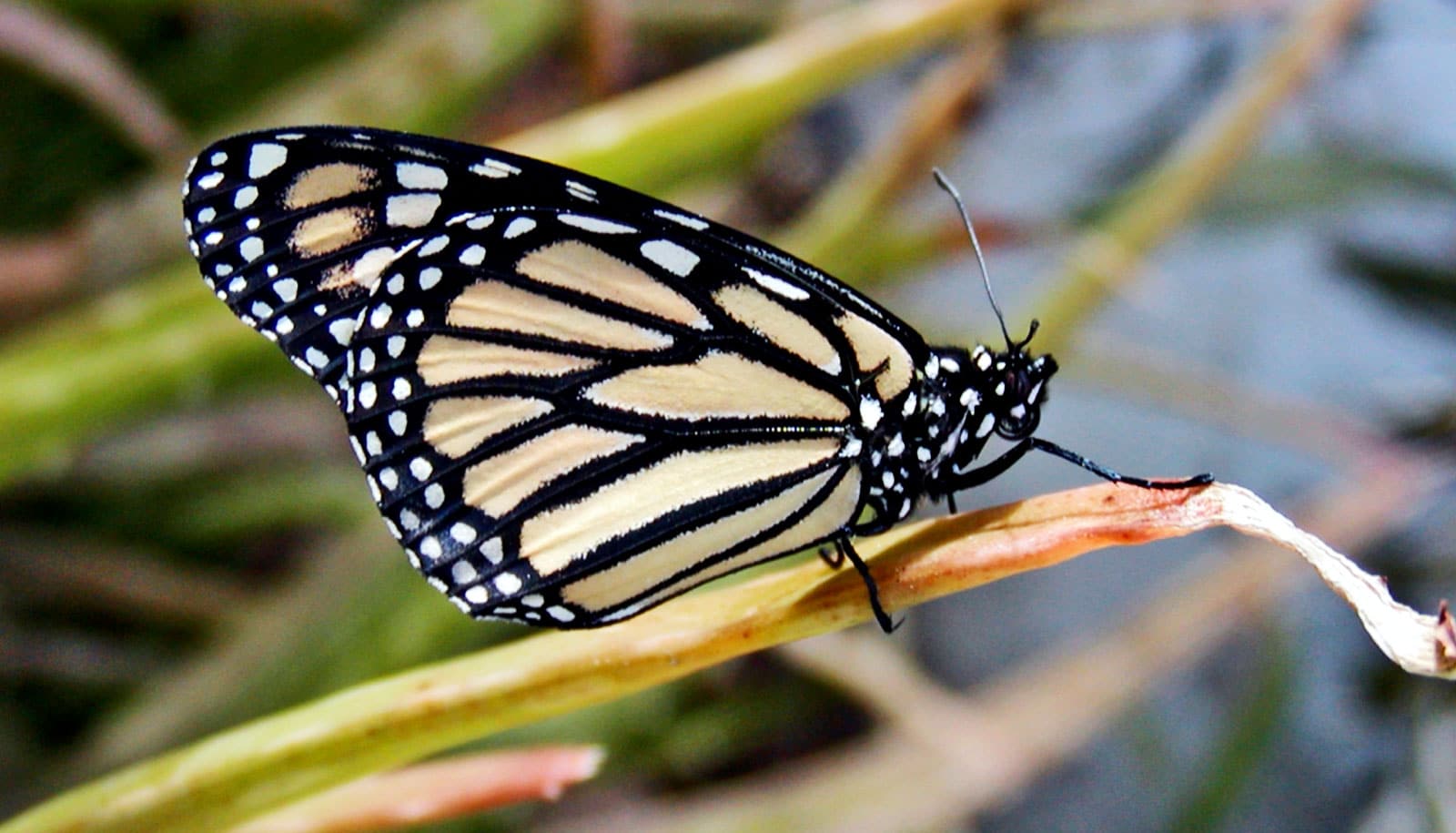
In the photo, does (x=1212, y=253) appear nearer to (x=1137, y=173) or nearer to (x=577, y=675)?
(x=1137, y=173)

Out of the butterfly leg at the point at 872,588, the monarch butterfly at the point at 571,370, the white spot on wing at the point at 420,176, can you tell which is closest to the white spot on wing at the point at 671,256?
the monarch butterfly at the point at 571,370

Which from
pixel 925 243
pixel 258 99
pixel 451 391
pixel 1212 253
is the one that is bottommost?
pixel 451 391

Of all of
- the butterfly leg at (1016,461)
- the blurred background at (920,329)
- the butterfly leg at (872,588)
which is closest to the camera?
the butterfly leg at (872,588)

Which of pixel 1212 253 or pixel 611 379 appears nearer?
pixel 611 379

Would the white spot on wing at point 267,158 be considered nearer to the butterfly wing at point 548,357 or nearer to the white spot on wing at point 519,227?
the butterfly wing at point 548,357

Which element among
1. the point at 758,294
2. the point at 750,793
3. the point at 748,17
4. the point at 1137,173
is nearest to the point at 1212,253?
the point at 1137,173

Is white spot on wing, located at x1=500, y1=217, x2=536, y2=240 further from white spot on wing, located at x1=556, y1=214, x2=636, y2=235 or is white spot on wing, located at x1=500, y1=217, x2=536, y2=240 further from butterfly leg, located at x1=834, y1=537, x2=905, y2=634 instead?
butterfly leg, located at x1=834, y1=537, x2=905, y2=634

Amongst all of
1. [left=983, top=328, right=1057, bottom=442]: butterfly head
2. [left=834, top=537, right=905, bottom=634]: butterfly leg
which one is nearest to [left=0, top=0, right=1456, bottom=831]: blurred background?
[left=983, top=328, right=1057, bottom=442]: butterfly head

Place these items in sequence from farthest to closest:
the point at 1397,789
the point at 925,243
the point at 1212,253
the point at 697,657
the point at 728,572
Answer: the point at 1212,253 → the point at 1397,789 → the point at 925,243 → the point at 728,572 → the point at 697,657
